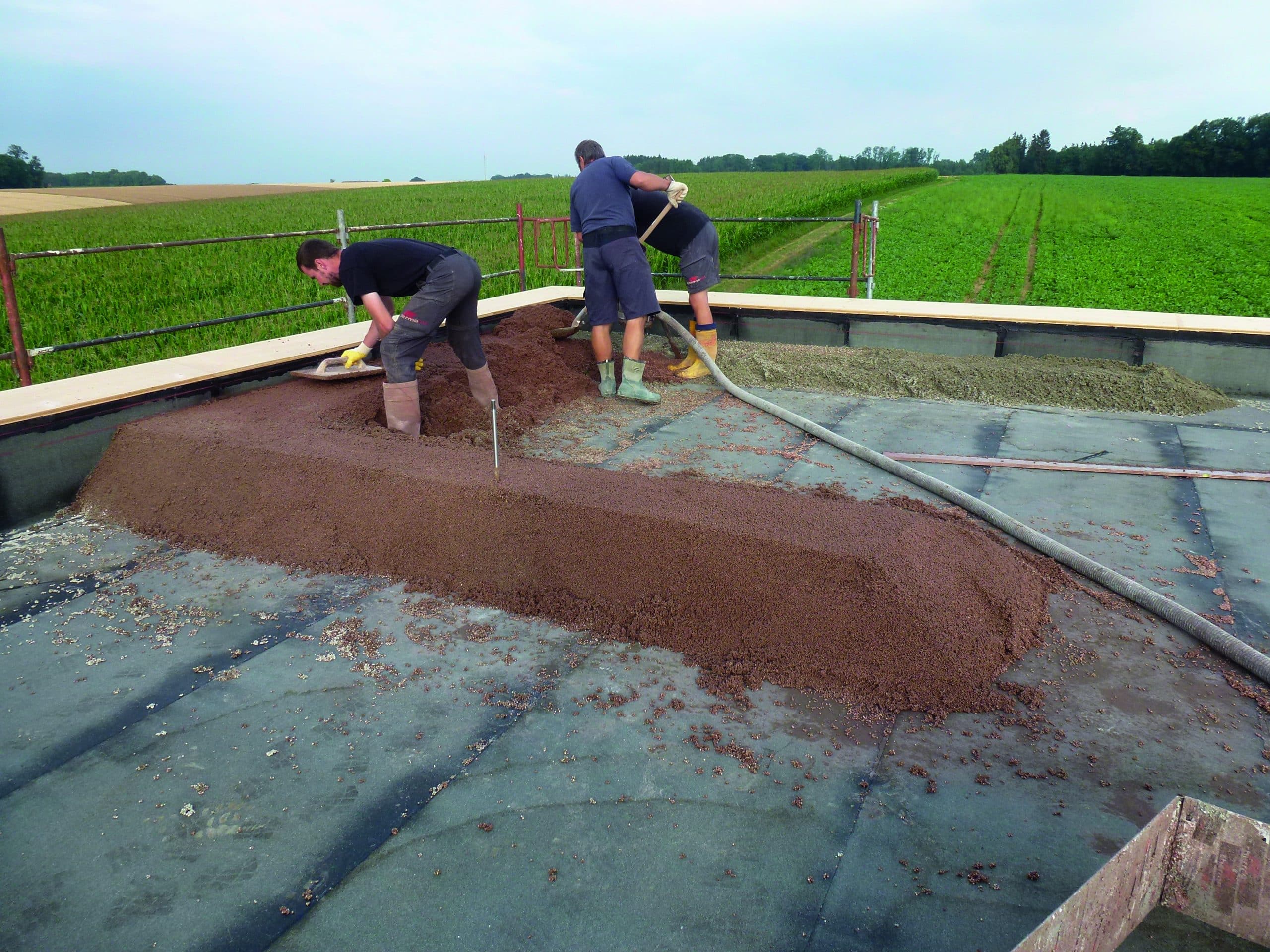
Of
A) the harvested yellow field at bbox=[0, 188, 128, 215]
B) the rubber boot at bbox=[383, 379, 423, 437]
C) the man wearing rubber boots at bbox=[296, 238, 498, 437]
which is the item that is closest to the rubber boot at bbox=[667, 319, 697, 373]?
the man wearing rubber boots at bbox=[296, 238, 498, 437]

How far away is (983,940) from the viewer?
6.05ft

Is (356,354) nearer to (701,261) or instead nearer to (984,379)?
(701,261)

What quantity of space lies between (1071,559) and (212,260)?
14.8m

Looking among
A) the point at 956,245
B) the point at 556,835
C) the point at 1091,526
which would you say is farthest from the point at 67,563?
the point at 956,245

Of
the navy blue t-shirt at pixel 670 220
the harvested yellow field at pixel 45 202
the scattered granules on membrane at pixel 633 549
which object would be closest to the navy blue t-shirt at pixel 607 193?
the navy blue t-shirt at pixel 670 220

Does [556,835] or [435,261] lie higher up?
[435,261]

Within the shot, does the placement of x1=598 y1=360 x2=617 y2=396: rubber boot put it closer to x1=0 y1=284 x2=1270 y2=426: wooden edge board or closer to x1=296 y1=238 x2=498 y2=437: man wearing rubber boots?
x1=296 y1=238 x2=498 y2=437: man wearing rubber boots

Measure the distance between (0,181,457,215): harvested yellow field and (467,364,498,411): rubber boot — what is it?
3049cm

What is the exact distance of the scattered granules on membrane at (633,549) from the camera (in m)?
2.91

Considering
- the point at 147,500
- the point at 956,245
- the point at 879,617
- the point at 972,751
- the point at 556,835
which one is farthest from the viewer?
the point at 956,245

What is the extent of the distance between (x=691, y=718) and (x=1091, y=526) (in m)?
2.37

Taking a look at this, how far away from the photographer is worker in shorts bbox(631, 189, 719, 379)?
6.66m

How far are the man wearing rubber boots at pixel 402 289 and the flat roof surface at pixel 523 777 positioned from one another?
1.53 metres

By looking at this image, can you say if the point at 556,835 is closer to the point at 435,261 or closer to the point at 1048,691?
the point at 1048,691
